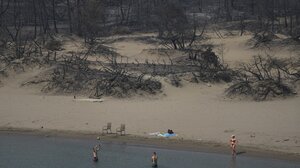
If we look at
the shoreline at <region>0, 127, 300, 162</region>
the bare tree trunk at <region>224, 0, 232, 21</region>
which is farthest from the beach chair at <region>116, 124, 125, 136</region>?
the bare tree trunk at <region>224, 0, 232, 21</region>

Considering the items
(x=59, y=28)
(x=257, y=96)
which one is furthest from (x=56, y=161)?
(x=59, y=28)

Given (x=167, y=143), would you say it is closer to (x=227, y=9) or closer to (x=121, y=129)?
(x=121, y=129)

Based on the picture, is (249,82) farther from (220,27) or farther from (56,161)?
(220,27)

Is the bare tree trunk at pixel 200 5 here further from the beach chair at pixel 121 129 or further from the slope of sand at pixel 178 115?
the beach chair at pixel 121 129

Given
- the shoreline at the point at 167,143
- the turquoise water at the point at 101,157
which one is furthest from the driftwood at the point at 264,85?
the turquoise water at the point at 101,157

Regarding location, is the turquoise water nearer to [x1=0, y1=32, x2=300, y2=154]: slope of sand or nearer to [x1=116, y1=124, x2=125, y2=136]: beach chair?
[x1=116, y1=124, x2=125, y2=136]: beach chair

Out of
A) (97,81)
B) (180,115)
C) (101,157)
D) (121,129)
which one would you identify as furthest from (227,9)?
(101,157)
